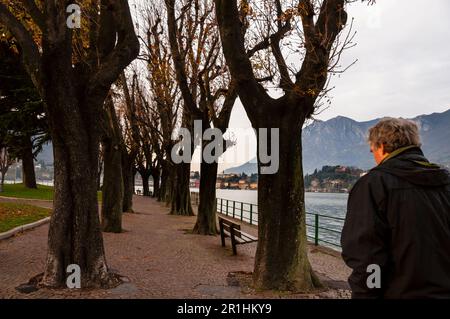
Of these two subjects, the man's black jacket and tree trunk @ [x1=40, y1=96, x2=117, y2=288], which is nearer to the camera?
the man's black jacket

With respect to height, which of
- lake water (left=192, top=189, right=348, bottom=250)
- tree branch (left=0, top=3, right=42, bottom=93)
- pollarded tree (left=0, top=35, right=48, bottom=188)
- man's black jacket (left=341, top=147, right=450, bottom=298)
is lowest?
lake water (left=192, top=189, right=348, bottom=250)

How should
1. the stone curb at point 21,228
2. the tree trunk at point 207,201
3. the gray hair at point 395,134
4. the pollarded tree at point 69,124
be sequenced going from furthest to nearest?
1. the tree trunk at point 207,201
2. the stone curb at point 21,228
3. the pollarded tree at point 69,124
4. the gray hair at point 395,134

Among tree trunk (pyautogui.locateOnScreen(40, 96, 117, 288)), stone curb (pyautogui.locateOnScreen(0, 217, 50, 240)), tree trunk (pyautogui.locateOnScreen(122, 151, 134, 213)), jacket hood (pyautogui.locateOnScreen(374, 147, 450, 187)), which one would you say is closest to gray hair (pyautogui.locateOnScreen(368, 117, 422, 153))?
jacket hood (pyautogui.locateOnScreen(374, 147, 450, 187))

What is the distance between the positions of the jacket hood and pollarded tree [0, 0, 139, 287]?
5.41 meters

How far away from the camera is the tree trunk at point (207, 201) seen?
15.1 meters

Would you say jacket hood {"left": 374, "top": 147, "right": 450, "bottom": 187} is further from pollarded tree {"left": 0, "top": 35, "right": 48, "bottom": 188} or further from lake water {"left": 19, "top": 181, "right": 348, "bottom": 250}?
pollarded tree {"left": 0, "top": 35, "right": 48, "bottom": 188}

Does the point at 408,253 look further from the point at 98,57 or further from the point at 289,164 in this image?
the point at 98,57

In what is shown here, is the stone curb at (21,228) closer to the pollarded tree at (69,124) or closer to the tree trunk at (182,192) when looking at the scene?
the pollarded tree at (69,124)

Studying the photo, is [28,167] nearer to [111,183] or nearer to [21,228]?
[111,183]

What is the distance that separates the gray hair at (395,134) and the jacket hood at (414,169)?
0.06 m

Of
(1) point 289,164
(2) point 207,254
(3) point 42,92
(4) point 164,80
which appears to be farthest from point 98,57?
(4) point 164,80

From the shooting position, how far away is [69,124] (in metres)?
6.74

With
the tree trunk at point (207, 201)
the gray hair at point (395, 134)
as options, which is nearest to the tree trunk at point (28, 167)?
the tree trunk at point (207, 201)

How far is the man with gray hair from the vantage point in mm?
2436
